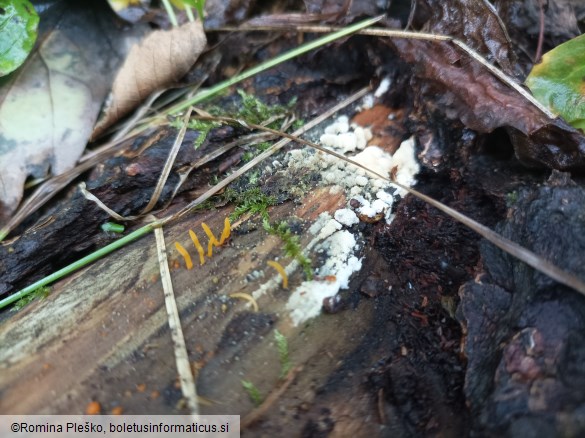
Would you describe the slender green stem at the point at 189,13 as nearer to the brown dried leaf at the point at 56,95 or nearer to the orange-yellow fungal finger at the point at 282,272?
the brown dried leaf at the point at 56,95

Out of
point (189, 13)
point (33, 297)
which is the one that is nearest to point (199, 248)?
point (33, 297)

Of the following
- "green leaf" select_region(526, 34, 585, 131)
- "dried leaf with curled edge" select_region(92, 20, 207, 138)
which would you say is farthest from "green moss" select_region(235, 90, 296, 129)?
"green leaf" select_region(526, 34, 585, 131)

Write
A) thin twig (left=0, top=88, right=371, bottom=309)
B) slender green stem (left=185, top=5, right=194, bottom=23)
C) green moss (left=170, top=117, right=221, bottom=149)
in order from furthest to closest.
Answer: slender green stem (left=185, top=5, right=194, bottom=23)
green moss (left=170, top=117, right=221, bottom=149)
thin twig (left=0, top=88, right=371, bottom=309)

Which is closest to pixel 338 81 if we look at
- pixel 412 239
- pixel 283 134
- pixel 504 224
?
pixel 283 134

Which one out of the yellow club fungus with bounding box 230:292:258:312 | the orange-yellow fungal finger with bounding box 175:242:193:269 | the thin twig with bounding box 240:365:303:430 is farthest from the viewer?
the orange-yellow fungal finger with bounding box 175:242:193:269

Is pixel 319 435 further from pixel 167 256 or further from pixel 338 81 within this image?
pixel 338 81

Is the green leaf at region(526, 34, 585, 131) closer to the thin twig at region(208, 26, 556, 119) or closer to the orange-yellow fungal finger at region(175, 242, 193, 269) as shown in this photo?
the thin twig at region(208, 26, 556, 119)

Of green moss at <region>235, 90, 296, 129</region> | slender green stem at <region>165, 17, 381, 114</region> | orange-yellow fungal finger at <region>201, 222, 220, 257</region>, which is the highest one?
slender green stem at <region>165, 17, 381, 114</region>

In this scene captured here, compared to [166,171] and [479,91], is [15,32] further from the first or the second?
[479,91]
